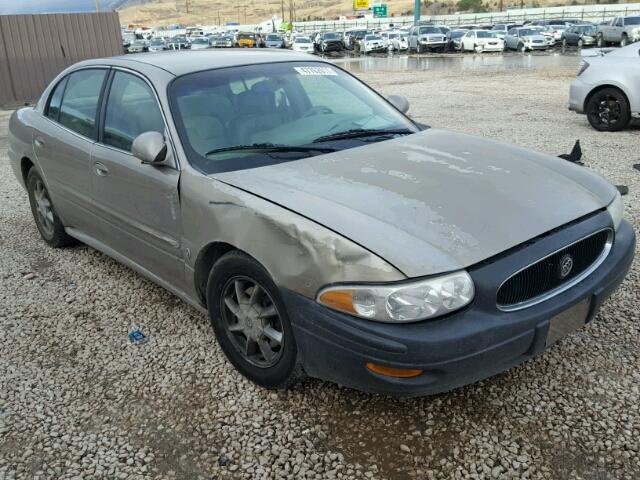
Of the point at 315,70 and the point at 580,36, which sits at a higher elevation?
the point at 315,70

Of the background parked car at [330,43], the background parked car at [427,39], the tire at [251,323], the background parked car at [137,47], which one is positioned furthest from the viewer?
the background parked car at [137,47]

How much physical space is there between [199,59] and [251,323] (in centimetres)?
180

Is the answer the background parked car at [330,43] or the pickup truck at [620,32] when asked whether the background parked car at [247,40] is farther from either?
the pickup truck at [620,32]

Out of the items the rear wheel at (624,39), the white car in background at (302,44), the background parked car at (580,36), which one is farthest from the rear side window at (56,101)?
the white car in background at (302,44)

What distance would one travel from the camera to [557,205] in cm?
279

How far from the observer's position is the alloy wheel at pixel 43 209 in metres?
4.98

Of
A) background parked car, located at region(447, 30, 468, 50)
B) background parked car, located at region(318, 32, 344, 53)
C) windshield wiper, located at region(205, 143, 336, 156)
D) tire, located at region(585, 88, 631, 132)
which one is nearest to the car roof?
→ windshield wiper, located at region(205, 143, 336, 156)

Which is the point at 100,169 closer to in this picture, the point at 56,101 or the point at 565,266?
the point at 56,101

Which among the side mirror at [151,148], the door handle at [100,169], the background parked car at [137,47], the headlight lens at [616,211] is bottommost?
the background parked car at [137,47]

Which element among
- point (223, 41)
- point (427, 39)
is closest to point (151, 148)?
point (427, 39)

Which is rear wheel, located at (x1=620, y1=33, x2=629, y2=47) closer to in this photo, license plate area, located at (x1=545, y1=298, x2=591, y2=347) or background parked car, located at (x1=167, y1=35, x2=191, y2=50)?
background parked car, located at (x1=167, y1=35, x2=191, y2=50)

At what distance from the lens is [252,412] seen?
287cm

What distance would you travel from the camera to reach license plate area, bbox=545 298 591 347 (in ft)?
8.39

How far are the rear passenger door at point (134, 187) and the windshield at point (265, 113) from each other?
180 mm
